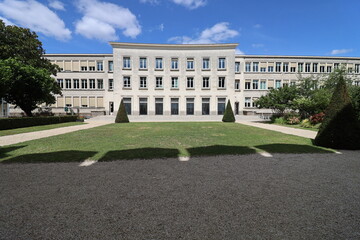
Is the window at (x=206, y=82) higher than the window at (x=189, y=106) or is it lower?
higher

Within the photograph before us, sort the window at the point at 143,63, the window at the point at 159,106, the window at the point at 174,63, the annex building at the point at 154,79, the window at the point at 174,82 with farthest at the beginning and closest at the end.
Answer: the window at the point at 159,106 < the window at the point at 174,82 < the window at the point at 174,63 < the window at the point at 143,63 < the annex building at the point at 154,79

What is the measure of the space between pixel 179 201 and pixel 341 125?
24.4 ft

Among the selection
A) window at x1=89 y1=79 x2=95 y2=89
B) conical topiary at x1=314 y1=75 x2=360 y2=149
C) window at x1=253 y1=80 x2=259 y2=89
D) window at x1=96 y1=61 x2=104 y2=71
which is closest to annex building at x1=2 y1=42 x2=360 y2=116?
window at x1=96 y1=61 x2=104 y2=71

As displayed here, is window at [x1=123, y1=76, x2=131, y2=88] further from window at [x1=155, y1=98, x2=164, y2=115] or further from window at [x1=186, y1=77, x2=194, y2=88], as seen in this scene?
window at [x1=186, y1=77, x2=194, y2=88]

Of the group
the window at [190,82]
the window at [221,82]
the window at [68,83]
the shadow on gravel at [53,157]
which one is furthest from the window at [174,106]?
the shadow on gravel at [53,157]

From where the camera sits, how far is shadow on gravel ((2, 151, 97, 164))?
203 inches

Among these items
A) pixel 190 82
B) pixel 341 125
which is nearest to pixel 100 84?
pixel 190 82

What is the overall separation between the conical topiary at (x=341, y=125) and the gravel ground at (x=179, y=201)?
2.35 meters

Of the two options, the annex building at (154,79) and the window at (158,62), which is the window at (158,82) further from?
the window at (158,62)

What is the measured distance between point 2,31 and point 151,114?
23.3 meters

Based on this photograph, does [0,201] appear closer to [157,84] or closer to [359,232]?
[359,232]

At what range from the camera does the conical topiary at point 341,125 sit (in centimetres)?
657

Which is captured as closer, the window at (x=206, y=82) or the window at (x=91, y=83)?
the window at (x=206, y=82)

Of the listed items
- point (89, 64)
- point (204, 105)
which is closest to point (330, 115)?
point (204, 105)
